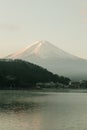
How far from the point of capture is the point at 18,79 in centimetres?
7706

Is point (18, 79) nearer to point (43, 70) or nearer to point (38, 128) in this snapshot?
point (43, 70)

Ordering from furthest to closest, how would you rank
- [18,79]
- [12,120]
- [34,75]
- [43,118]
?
1. [34,75]
2. [18,79]
3. [43,118]
4. [12,120]

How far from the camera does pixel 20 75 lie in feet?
258

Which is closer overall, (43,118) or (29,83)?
(43,118)

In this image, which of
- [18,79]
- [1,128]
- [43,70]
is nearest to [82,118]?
[1,128]

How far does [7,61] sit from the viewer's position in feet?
278

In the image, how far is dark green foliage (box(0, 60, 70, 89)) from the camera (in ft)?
247

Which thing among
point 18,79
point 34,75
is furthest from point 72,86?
point 18,79

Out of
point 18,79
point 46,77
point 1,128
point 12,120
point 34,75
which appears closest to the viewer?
point 1,128

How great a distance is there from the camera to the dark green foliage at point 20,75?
75.2 m

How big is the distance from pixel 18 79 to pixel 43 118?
167 feet

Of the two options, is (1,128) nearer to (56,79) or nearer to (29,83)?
(29,83)

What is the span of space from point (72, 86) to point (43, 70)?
5.92m

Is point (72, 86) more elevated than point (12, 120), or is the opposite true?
point (72, 86)
